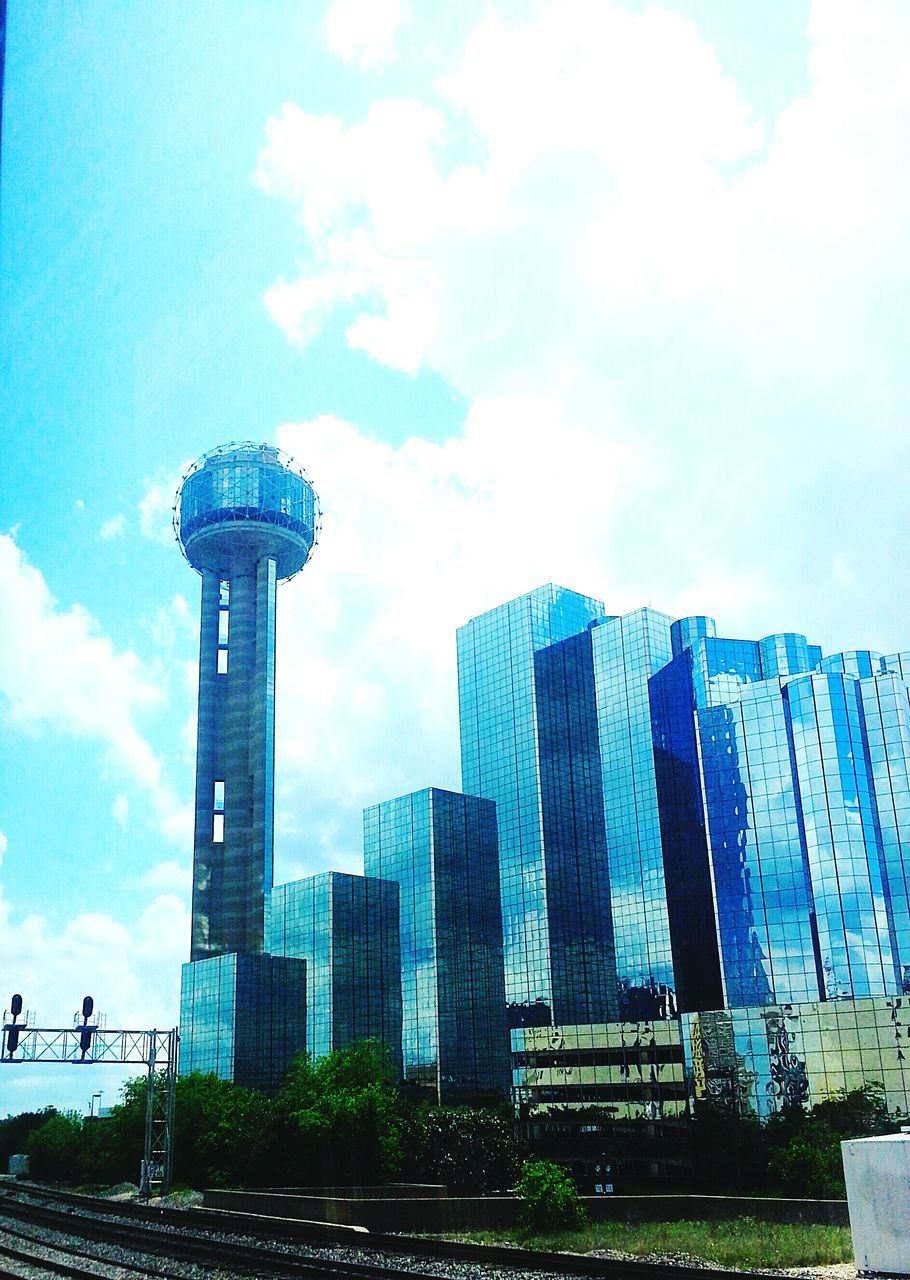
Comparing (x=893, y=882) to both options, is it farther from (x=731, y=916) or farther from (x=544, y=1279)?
(x=544, y=1279)

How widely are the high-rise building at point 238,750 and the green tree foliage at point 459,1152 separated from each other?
54.4m

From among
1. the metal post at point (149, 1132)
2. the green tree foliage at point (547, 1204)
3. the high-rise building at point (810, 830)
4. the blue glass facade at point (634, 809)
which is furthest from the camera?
the blue glass facade at point (634, 809)

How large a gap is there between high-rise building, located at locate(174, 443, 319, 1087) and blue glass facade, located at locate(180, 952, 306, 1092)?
0.14 metres

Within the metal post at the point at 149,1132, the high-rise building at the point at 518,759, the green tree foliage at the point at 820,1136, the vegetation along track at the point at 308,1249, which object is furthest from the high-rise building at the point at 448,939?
the vegetation along track at the point at 308,1249

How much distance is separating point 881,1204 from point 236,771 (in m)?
122

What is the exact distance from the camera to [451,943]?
129 metres

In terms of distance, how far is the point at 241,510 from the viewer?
152 meters

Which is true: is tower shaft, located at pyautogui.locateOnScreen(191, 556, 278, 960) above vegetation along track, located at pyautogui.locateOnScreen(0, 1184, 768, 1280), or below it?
above

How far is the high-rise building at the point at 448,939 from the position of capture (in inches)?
4870

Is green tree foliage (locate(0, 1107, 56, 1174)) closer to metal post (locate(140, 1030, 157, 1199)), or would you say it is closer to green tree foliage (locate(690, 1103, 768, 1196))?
metal post (locate(140, 1030, 157, 1199))

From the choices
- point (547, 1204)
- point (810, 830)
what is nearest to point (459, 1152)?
point (547, 1204)

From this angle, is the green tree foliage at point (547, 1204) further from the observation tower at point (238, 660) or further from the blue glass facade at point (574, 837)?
the observation tower at point (238, 660)

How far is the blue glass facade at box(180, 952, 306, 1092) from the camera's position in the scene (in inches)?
4670

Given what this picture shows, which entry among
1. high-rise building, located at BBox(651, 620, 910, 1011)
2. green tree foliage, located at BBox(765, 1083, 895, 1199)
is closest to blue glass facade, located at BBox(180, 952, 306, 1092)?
high-rise building, located at BBox(651, 620, 910, 1011)
